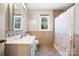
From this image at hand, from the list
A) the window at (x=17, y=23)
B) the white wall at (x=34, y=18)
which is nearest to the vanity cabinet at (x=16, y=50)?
the window at (x=17, y=23)

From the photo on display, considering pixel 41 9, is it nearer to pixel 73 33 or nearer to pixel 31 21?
pixel 31 21

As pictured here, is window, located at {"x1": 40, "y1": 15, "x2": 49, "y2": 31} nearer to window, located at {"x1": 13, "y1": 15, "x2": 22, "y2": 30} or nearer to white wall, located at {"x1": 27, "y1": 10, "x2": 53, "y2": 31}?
white wall, located at {"x1": 27, "y1": 10, "x2": 53, "y2": 31}

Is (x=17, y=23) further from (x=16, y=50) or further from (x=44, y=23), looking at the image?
(x=16, y=50)

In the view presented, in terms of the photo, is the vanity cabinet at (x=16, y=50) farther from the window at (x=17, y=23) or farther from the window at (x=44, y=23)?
the window at (x=44, y=23)

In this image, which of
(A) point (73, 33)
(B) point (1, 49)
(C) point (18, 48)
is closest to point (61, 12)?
(A) point (73, 33)

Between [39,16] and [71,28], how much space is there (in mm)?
723

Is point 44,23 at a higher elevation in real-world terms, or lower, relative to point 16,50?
higher

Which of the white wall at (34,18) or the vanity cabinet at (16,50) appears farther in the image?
the white wall at (34,18)

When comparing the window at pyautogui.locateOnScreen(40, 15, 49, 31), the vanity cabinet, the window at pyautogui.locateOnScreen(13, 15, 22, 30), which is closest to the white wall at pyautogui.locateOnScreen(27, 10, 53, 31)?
the window at pyautogui.locateOnScreen(40, 15, 49, 31)

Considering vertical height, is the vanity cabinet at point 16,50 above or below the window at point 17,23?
below

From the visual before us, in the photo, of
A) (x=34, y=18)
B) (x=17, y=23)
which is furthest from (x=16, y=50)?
(x=34, y=18)

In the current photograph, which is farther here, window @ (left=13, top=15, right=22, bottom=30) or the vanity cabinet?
window @ (left=13, top=15, right=22, bottom=30)

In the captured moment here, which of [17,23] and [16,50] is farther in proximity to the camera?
[17,23]

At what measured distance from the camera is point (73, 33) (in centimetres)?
273
